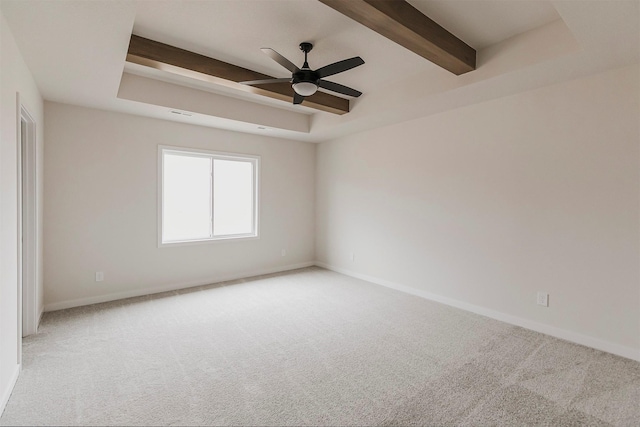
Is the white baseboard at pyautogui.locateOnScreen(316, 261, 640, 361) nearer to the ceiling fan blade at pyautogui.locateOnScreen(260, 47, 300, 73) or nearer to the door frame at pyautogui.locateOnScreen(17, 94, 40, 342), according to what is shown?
the ceiling fan blade at pyautogui.locateOnScreen(260, 47, 300, 73)

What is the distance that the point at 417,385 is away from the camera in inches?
89.3

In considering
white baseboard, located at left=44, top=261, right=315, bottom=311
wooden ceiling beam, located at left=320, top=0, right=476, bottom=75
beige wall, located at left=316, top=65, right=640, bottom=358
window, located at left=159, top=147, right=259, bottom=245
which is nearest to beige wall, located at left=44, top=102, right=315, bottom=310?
white baseboard, located at left=44, top=261, right=315, bottom=311

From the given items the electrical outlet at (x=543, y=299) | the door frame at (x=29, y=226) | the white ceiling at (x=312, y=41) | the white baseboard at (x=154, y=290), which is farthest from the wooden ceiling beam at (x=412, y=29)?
the white baseboard at (x=154, y=290)

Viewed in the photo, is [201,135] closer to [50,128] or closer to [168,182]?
[168,182]

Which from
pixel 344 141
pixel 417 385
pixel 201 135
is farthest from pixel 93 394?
pixel 344 141

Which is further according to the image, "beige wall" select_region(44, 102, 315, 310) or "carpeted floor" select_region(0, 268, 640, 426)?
"beige wall" select_region(44, 102, 315, 310)

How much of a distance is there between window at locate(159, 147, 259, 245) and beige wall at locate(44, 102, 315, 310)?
0.14 m

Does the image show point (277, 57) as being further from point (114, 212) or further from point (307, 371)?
point (114, 212)

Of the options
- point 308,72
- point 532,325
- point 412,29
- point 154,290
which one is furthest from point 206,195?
point 532,325

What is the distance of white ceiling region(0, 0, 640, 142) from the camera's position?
6.75 feet

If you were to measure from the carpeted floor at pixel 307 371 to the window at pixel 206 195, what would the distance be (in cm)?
140

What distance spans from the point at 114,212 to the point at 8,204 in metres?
2.00

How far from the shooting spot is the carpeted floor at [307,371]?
6.45 ft

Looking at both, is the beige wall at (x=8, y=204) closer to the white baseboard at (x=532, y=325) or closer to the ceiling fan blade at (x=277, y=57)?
the ceiling fan blade at (x=277, y=57)
